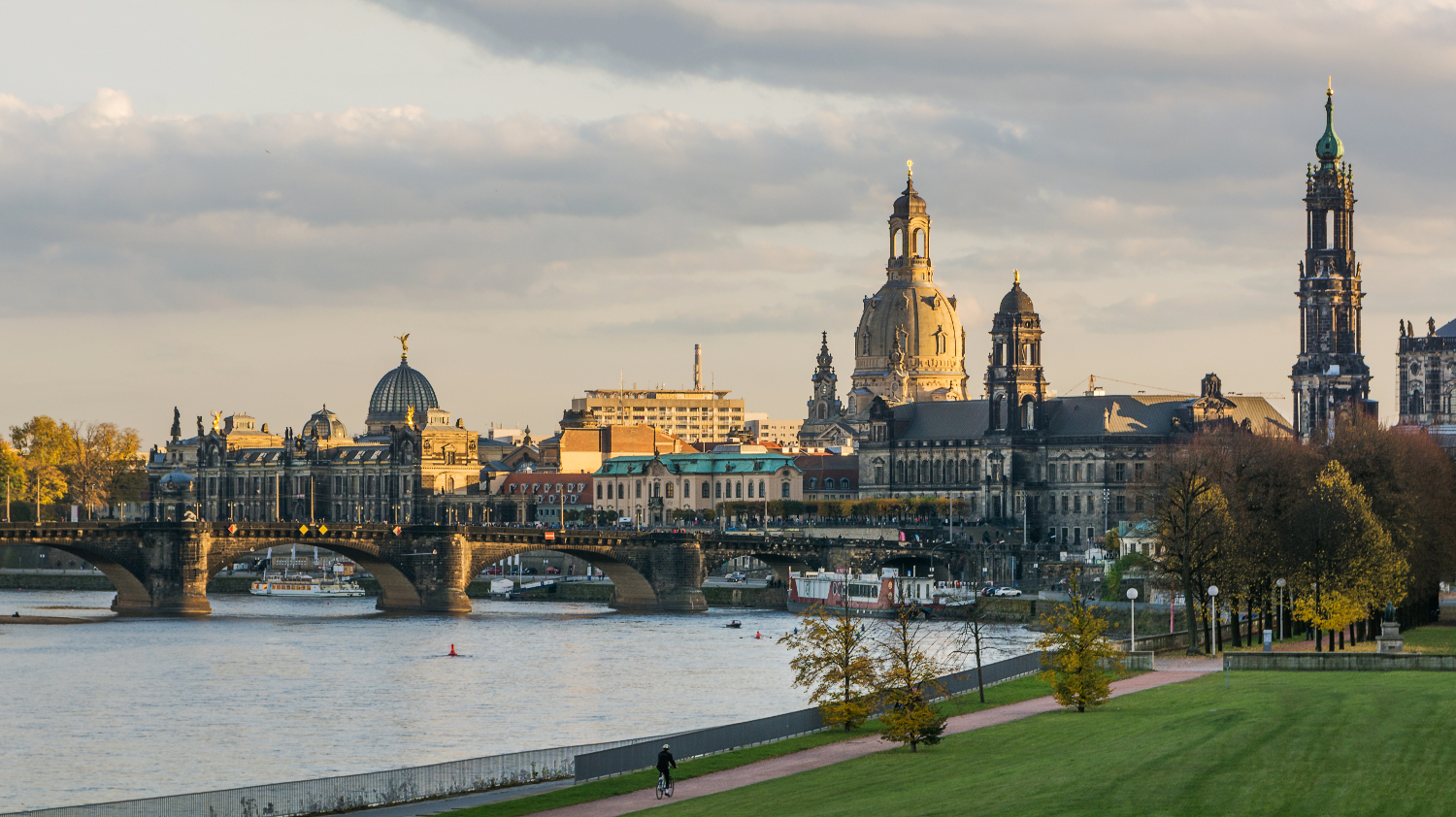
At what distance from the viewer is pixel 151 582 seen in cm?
12094

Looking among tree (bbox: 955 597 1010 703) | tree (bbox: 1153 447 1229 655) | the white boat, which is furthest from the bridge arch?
tree (bbox: 1153 447 1229 655)

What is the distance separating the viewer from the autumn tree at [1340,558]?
72250 mm

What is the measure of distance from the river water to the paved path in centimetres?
1262

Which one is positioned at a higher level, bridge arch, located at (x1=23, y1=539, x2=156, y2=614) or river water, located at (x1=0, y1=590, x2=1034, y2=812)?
bridge arch, located at (x1=23, y1=539, x2=156, y2=614)

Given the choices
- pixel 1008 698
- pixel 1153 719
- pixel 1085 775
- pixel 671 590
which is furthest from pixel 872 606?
pixel 1085 775

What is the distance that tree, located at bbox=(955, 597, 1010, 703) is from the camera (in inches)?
3177

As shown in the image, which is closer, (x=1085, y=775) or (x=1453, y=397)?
(x=1085, y=775)

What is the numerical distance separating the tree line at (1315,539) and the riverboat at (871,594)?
3039cm

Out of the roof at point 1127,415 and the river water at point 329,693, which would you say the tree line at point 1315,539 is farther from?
the roof at point 1127,415

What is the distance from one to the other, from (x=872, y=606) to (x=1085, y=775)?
8894cm

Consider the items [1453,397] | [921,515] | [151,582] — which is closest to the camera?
[151,582]

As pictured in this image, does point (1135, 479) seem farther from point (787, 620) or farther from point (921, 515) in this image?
point (787, 620)

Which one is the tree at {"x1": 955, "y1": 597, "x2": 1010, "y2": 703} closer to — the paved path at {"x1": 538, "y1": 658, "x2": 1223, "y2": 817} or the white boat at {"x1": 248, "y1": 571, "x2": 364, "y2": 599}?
the paved path at {"x1": 538, "y1": 658, "x2": 1223, "y2": 817}

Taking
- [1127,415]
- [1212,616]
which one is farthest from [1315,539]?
[1127,415]
